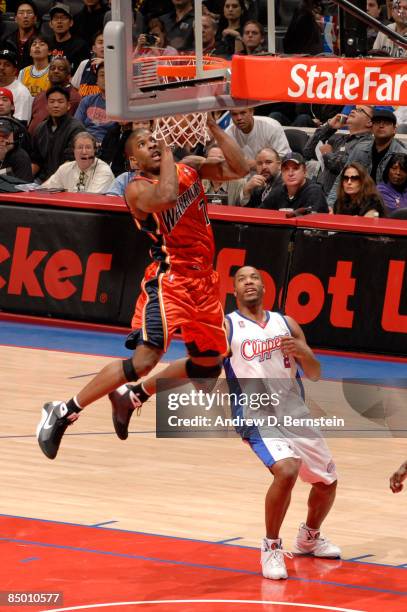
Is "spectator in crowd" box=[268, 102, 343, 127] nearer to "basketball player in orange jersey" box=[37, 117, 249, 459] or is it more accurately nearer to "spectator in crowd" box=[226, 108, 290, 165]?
"spectator in crowd" box=[226, 108, 290, 165]

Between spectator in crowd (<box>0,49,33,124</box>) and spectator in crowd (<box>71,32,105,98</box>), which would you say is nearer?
spectator in crowd (<box>71,32,105,98</box>)

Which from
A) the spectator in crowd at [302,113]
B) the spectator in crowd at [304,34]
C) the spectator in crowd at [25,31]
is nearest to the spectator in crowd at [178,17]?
the spectator in crowd at [304,34]

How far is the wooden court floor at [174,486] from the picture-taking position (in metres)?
9.29

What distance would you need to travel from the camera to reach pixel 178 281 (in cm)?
908

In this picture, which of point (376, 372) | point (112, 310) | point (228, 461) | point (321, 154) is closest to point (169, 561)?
point (228, 461)

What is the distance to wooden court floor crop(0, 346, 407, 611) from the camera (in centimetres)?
929

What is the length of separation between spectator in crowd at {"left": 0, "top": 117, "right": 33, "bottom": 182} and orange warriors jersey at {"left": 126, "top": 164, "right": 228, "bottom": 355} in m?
8.38

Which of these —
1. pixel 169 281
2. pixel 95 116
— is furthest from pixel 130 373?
pixel 95 116

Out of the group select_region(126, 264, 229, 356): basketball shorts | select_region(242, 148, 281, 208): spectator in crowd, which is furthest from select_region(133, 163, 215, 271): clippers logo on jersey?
select_region(242, 148, 281, 208): spectator in crowd

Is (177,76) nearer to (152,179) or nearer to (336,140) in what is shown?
(152,179)

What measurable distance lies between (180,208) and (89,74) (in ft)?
35.3

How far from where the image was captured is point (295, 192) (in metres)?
15.3

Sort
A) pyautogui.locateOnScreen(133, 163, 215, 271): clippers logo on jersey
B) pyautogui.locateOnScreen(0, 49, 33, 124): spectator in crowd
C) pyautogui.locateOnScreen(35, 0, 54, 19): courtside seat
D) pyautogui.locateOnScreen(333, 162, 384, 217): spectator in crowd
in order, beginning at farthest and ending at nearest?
pyautogui.locateOnScreen(35, 0, 54, 19): courtside seat
pyautogui.locateOnScreen(0, 49, 33, 124): spectator in crowd
pyautogui.locateOnScreen(333, 162, 384, 217): spectator in crowd
pyautogui.locateOnScreen(133, 163, 215, 271): clippers logo on jersey

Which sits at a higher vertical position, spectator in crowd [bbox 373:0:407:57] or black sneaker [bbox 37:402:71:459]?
spectator in crowd [bbox 373:0:407:57]
